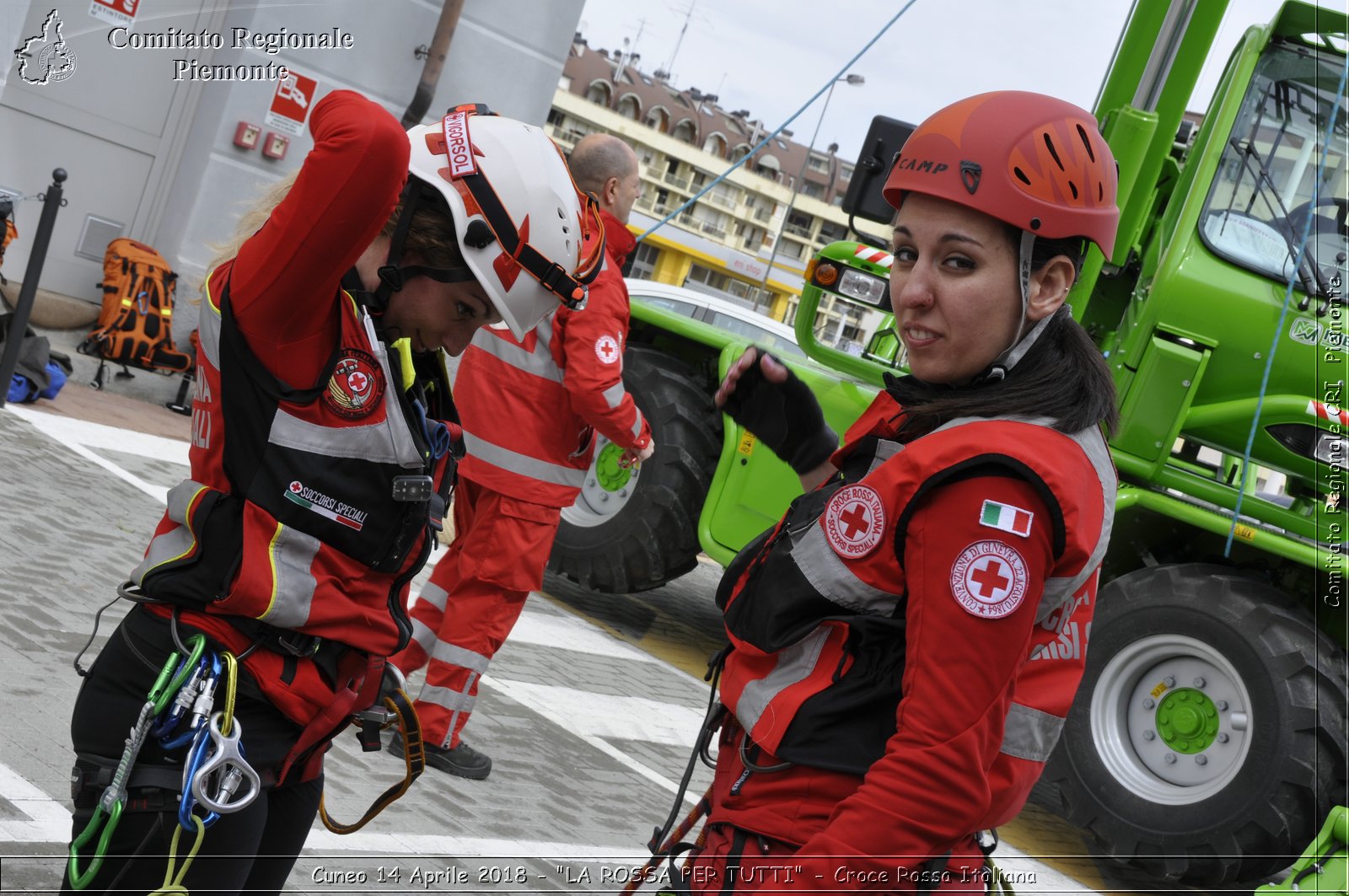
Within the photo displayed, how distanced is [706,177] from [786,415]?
98.7 m

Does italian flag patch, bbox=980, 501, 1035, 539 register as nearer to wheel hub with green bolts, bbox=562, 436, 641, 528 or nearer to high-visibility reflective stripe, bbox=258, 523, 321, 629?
high-visibility reflective stripe, bbox=258, 523, 321, 629

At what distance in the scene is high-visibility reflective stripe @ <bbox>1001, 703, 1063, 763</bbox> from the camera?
2.03 m

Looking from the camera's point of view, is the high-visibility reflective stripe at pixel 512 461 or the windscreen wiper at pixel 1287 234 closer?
the high-visibility reflective stripe at pixel 512 461

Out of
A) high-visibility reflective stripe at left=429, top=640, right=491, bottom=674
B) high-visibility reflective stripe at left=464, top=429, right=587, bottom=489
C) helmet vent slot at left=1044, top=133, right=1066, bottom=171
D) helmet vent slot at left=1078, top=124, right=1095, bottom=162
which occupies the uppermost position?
helmet vent slot at left=1078, top=124, right=1095, bottom=162

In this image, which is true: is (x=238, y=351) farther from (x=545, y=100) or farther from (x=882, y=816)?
(x=545, y=100)

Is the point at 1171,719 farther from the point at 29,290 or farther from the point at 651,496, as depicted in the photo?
the point at 29,290

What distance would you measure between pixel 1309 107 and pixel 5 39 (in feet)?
26.4

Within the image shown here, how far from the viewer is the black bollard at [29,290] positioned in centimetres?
810

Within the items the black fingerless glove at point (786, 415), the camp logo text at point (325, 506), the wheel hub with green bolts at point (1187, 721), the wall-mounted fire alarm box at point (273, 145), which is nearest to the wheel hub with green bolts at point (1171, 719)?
the wheel hub with green bolts at point (1187, 721)

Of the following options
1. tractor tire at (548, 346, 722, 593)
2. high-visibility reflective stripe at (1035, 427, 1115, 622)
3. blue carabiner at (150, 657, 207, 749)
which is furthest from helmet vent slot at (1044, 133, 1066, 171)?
tractor tire at (548, 346, 722, 593)

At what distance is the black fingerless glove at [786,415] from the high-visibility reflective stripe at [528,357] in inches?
105

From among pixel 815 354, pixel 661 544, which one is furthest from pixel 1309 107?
pixel 661 544

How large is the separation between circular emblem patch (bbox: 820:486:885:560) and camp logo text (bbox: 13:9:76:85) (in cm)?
963

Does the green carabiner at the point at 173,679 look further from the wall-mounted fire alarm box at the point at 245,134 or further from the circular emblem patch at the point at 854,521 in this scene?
the wall-mounted fire alarm box at the point at 245,134
